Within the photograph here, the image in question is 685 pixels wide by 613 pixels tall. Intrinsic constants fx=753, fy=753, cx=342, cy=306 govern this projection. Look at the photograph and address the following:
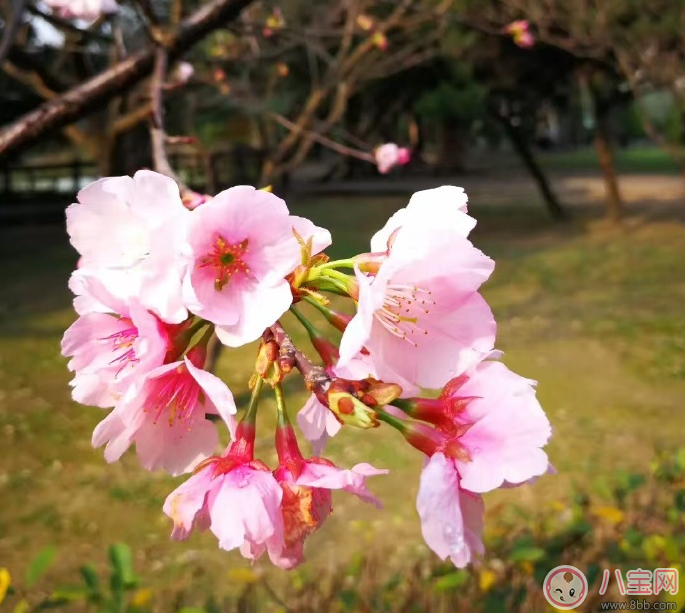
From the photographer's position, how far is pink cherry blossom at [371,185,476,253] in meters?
0.61

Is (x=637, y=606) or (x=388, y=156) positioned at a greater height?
(x=388, y=156)

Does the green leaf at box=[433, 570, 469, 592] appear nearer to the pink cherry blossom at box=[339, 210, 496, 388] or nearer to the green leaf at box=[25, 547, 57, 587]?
the green leaf at box=[25, 547, 57, 587]

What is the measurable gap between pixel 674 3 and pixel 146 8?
733 centimetres

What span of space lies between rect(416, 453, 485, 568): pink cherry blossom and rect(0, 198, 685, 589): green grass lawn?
2.21m

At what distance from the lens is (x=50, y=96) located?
226 cm

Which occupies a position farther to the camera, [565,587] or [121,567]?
[121,567]

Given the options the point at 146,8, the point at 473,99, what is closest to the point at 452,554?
the point at 146,8

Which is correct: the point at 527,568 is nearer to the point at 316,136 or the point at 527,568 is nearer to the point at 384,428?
the point at 384,428

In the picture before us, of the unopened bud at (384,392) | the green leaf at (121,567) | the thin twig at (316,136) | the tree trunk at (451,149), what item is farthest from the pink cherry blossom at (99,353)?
the tree trunk at (451,149)

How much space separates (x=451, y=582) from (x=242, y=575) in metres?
0.72

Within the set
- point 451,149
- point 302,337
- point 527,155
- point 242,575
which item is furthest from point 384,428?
point 451,149

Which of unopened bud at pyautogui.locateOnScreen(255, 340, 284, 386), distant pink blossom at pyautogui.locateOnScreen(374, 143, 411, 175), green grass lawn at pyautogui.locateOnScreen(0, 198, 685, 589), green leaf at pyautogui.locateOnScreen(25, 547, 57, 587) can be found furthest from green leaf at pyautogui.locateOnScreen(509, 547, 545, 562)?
distant pink blossom at pyautogui.locateOnScreen(374, 143, 411, 175)

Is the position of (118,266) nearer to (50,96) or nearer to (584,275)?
(50,96)

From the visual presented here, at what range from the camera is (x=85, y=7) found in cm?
178
